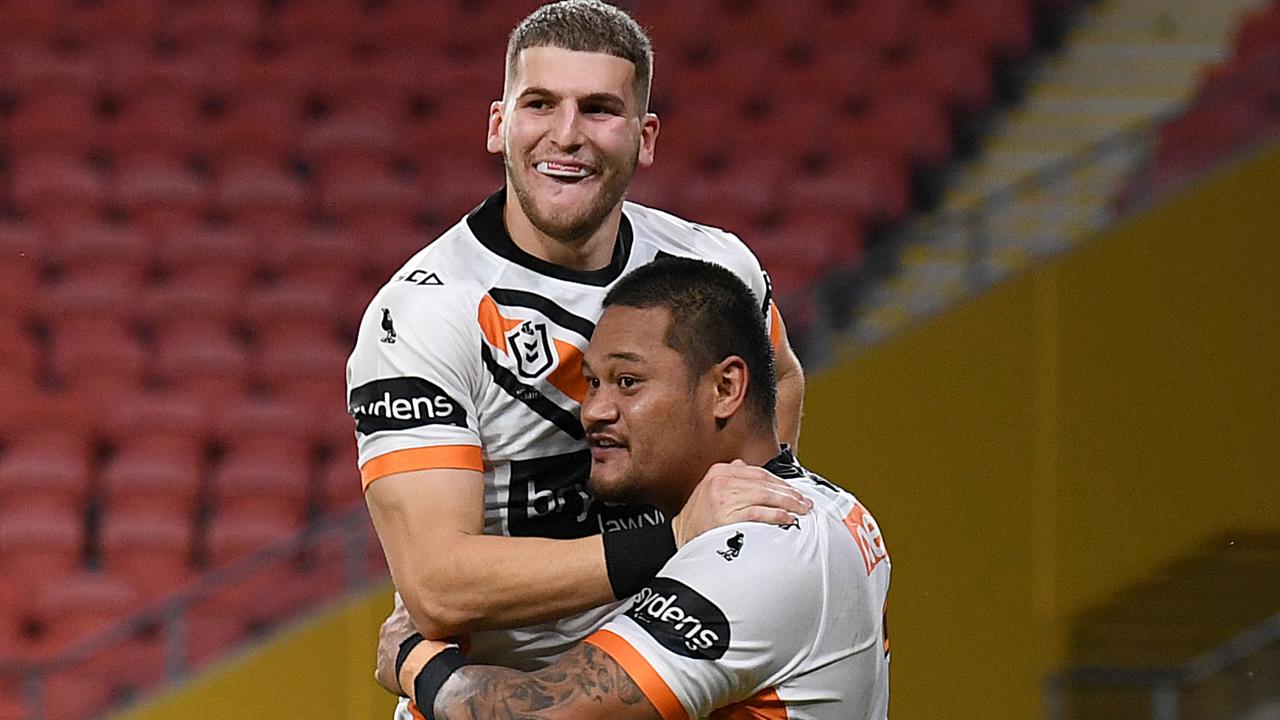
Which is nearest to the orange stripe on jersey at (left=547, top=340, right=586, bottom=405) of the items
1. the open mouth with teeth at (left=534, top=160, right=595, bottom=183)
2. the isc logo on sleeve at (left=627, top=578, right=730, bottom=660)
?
the open mouth with teeth at (left=534, top=160, right=595, bottom=183)

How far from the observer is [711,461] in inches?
100

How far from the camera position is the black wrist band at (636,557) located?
249 centimetres

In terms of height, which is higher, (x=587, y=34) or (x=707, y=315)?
(x=587, y=34)

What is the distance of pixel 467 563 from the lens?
99.8 inches

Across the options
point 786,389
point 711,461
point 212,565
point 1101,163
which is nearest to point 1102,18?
point 1101,163

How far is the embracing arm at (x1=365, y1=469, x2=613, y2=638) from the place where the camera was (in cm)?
252

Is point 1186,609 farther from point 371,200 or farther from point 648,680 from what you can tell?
point 648,680

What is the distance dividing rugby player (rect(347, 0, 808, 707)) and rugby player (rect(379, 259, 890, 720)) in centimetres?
6

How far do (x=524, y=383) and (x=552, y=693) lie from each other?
0.53 metres

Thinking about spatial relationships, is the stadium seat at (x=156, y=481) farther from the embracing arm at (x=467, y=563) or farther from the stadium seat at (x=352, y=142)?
the embracing arm at (x=467, y=563)

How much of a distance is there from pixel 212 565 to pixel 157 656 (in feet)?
2.24

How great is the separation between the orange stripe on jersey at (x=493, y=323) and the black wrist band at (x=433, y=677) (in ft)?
1.40

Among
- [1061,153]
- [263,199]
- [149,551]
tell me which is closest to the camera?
[149,551]

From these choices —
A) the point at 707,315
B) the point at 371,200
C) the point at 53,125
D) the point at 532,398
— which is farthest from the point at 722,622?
the point at 53,125
